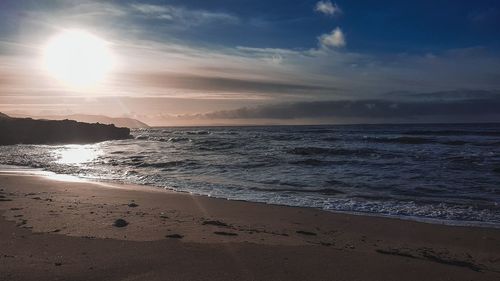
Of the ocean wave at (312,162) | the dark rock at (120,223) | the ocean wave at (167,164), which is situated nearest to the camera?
the dark rock at (120,223)

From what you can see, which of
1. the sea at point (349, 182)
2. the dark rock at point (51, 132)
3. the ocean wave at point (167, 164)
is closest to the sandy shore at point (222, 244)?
the sea at point (349, 182)

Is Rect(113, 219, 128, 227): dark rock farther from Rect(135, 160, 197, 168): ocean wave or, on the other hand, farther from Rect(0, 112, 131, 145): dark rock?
Rect(0, 112, 131, 145): dark rock

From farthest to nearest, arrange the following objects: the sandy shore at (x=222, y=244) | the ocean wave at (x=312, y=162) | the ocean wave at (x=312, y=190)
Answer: the ocean wave at (x=312, y=162)
the ocean wave at (x=312, y=190)
the sandy shore at (x=222, y=244)

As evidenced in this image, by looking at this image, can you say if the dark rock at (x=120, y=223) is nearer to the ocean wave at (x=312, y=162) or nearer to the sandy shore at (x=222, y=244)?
the sandy shore at (x=222, y=244)

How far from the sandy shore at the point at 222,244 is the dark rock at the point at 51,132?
1780 inches

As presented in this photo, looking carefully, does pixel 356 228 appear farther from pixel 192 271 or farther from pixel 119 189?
pixel 119 189

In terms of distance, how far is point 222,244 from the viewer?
610 centimetres

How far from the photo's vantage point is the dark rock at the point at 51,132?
5002 centimetres

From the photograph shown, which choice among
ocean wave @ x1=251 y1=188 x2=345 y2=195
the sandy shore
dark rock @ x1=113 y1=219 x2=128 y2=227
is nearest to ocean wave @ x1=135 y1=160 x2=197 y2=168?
ocean wave @ x1=251 y1=188 x2=345 y2=195

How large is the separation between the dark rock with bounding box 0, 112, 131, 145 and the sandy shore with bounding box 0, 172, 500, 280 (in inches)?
1780

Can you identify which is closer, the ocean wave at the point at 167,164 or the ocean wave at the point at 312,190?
the ocean wave at the point at 312,190

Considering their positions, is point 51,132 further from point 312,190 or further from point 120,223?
point 120,223

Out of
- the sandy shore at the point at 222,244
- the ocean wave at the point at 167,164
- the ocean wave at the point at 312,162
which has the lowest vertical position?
the ocean wave at the point at 167,164

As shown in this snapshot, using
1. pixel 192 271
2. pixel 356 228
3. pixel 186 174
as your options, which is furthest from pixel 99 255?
pixel 186 174
